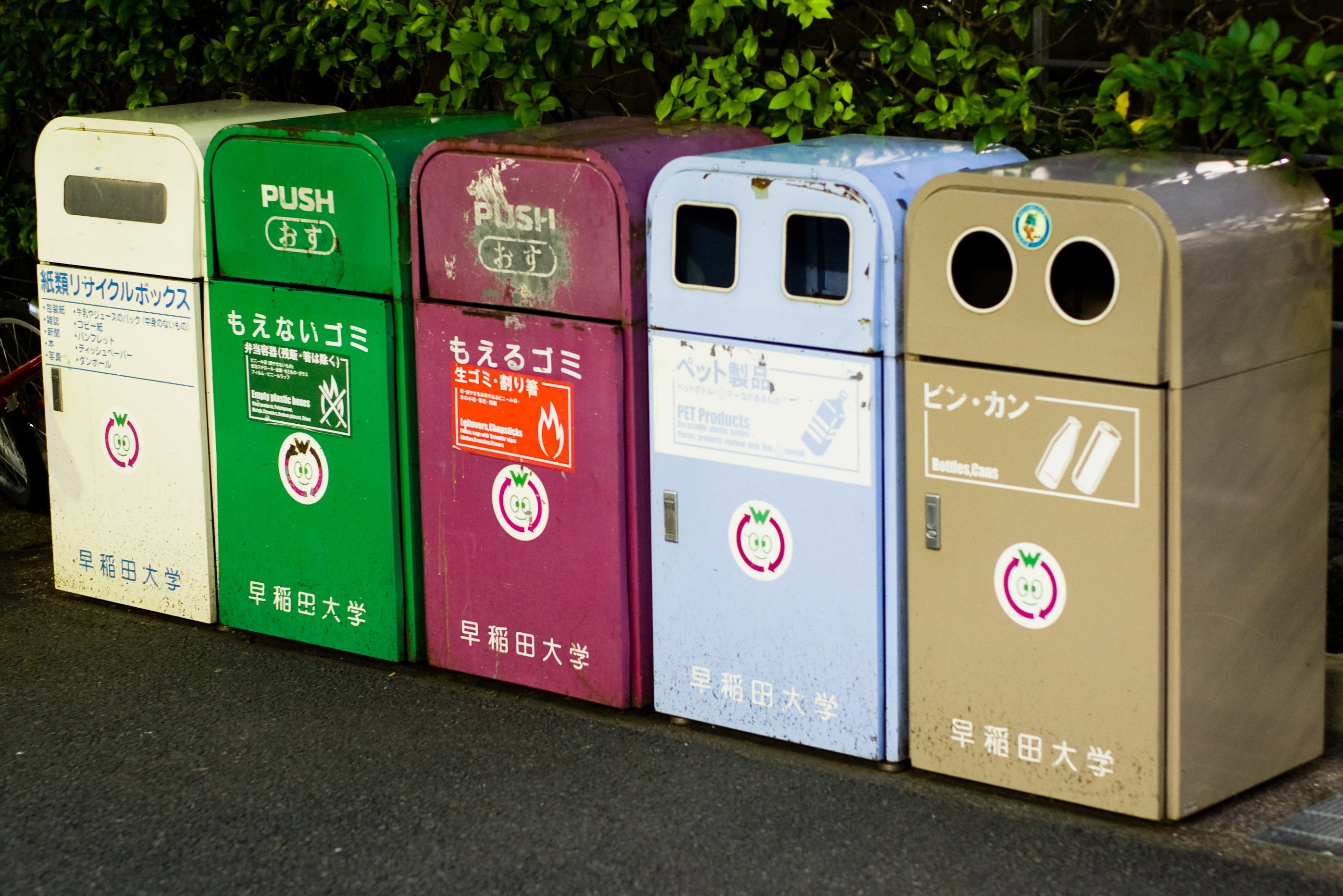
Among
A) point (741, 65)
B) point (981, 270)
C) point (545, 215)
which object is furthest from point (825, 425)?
point (741, 65)

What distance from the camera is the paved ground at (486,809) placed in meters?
Answer: 4.16

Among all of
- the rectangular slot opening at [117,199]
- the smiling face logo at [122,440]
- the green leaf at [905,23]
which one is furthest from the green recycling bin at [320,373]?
the green leaf at [905,23]

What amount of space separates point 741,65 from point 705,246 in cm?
93

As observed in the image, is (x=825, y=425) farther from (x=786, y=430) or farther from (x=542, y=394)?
(x=542, y=394)

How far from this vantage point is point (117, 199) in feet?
18.9

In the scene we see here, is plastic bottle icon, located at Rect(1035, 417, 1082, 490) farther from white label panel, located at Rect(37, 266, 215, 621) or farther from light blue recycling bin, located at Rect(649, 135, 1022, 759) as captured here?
white label panel, located at Rect(37, 266, 215, 621)

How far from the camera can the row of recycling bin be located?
164 inches

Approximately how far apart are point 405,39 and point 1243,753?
357cm

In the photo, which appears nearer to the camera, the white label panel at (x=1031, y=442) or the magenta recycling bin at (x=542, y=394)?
the white label panel at (x=1031, y=442)

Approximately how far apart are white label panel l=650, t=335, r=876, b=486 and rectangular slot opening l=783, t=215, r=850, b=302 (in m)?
0.20

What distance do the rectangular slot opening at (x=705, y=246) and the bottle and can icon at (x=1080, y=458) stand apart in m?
0.98

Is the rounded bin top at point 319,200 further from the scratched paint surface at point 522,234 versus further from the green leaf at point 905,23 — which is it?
the green leaf at point 905,23

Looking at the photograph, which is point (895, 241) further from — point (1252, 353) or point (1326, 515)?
point (1326, 515)

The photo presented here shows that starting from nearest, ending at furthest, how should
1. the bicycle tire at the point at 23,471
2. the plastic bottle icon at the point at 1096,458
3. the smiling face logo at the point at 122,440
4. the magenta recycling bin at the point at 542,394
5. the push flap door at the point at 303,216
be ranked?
the plastic bottle icon at the point at 1096,458
the magenta recycling bin at the point at 542,394
the push flap door at the point at 303,216
the smiling face logo at the point at 122,440
the bicycle tire at the point at 23,471
